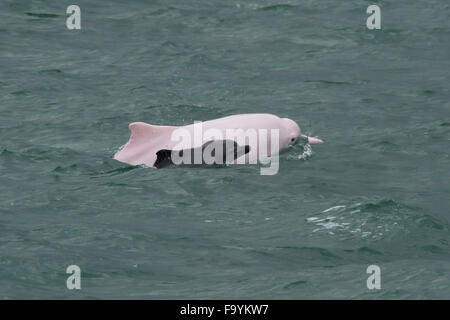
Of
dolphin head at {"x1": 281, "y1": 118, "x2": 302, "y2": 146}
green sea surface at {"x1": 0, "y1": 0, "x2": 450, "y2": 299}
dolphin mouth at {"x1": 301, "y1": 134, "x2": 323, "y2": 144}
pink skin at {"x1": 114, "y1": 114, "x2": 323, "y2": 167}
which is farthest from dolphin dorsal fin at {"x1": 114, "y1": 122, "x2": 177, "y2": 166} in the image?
dolphin mouth at {"x1": 301, "y1": 134, "x2": 323, "y2": 144}

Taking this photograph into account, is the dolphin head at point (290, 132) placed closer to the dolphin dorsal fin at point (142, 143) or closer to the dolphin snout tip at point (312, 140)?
the dolphin snout tip at point (312, 140)

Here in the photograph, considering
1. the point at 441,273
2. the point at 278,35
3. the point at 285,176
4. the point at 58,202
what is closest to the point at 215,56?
the point at 278,35

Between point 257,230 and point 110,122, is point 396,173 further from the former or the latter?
point 110,122

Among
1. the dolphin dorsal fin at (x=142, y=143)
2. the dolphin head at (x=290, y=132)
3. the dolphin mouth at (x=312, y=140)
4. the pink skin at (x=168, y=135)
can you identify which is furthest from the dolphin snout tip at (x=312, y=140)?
the dolphin dorsal fin at (x=142, y=143)

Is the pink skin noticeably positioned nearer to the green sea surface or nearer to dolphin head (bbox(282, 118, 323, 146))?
dolphin head (bbox(282, 118, 323, 146))

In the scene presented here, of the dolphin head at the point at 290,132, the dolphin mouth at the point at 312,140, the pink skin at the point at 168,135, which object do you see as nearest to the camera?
the pink skin at the point at 168,135

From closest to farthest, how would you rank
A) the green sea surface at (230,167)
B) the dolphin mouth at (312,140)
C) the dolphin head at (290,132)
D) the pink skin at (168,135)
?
the green sea surface at (230,167) < the pink skin at (168,135) < the dolphin head at (290,132) < the dolphin mouth at (312,140)

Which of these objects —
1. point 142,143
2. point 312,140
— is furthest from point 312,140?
point 142,143
